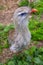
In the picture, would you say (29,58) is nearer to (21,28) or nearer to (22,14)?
(21,28)

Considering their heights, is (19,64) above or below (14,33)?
below

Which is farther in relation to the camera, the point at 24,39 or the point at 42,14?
the point at 42,14

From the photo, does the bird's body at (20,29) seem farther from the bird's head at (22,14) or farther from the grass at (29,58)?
the grass at (29,58)

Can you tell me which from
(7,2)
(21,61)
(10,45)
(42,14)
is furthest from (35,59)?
(7,2)

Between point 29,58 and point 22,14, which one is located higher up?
point 22,14

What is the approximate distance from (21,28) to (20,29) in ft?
0.09

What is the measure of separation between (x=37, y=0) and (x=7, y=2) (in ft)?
2.60

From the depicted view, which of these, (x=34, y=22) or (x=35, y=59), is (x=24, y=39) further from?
(x=34, y=22)

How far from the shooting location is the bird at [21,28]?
446cm

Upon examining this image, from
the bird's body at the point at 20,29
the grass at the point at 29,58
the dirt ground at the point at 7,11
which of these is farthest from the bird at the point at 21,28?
the dirt ground at the point at 7,11

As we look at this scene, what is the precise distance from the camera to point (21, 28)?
4621 mm

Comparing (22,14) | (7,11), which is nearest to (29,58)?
(22,14)

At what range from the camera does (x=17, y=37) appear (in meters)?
4.70

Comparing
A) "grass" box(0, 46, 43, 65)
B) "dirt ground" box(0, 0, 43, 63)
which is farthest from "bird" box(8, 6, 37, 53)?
"dirt ground" box(0, 0, 43, 63)
